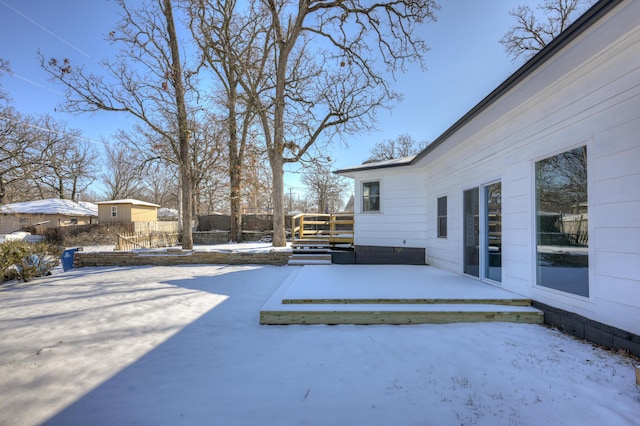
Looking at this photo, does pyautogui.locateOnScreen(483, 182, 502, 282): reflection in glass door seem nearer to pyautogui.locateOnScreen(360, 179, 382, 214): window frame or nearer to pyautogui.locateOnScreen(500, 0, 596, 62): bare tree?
pyautogui.locateOnScreen(360, 179, 382, 214): window frame

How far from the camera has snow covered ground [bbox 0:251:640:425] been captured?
6.55ft

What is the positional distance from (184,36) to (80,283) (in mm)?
9586

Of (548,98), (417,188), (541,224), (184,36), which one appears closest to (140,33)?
(184,36)

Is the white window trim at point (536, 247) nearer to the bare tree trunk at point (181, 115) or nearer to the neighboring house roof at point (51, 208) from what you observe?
the bare tree trunk at point (181, 115)

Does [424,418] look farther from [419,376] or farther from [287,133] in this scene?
[287,133]

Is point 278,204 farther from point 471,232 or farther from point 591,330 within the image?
point 591,330

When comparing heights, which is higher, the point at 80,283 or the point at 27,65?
the point at 27,65

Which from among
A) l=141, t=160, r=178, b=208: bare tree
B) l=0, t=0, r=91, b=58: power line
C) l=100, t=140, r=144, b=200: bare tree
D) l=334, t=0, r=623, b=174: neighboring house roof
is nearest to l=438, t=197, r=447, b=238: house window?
l=334, t=0, r=623, b=174: neighboring house roof

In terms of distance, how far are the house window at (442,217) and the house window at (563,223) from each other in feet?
10.0

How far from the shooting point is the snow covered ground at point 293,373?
2.00m

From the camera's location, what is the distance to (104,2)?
10.2 m

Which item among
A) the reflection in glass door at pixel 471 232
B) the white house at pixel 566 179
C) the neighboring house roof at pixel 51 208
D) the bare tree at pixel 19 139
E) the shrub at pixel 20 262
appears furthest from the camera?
the neighboring house roof at pixel 51 208

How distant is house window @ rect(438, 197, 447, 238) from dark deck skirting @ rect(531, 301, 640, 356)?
10.7 ft

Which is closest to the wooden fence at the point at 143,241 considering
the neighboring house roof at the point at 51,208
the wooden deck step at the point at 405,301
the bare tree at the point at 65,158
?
the bare tree at the point at 65,158
